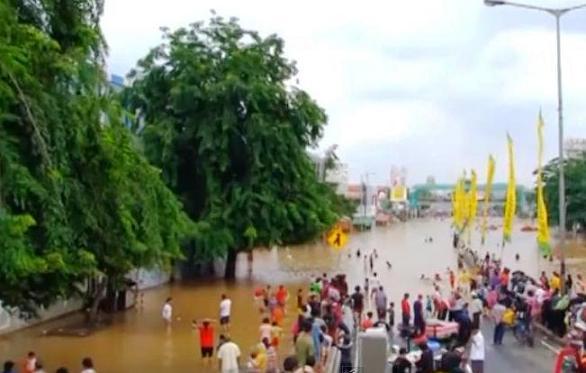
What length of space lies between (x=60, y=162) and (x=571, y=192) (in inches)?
3402

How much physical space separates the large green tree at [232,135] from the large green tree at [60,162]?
25.4 meters

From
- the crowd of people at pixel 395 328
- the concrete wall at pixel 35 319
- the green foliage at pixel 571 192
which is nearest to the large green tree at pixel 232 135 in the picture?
the crowd of people at pixel 395 328

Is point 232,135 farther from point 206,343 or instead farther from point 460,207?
point 460,207

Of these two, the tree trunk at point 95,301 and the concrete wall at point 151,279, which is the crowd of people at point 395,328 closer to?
the tree trunk at point 95,301

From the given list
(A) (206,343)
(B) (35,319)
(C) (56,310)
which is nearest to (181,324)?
(C) (56,310)

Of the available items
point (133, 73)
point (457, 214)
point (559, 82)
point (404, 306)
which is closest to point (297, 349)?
point (404, 306)

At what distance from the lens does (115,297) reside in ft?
109

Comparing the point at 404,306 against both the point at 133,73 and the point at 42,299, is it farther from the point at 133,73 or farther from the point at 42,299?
the point at 133,73

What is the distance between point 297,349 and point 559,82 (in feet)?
54.8

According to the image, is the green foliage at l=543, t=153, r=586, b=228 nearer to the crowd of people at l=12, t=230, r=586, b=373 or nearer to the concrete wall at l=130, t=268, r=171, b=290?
the concrete wall at l=130, t=268, r=171, b=290

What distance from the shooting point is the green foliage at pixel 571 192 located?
94.2 meters

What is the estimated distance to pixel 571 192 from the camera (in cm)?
9525

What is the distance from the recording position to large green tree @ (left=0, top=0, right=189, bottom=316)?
42.3ft

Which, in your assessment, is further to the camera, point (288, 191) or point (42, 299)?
point (288, 191)
